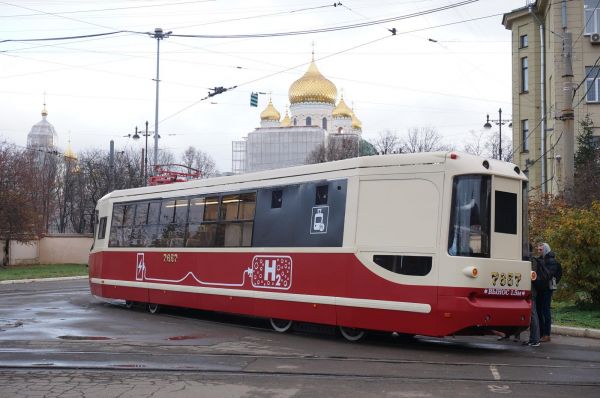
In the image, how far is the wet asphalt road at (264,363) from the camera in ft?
27.2

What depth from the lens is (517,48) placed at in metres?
45.2

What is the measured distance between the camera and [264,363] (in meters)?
10.1

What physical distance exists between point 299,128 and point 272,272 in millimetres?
80686

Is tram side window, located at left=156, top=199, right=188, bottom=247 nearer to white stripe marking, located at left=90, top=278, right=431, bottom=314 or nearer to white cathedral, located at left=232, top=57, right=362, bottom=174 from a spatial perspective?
white stripe marking, located at left=90, top=278, right=431, bottom=314

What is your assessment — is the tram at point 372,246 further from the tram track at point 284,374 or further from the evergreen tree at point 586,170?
the evergreen tree at point 586,170

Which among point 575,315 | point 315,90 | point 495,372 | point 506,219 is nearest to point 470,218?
point 506,219

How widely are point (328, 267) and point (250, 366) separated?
3.17 metres

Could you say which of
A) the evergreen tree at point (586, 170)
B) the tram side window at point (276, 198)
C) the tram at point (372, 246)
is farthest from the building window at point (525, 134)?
the tram side window at point (276, 198)

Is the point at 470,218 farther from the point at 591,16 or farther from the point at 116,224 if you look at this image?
the point at 591,16

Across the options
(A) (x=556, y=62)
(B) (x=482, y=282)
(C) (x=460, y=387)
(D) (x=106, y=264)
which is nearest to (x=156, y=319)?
(D) (x=106, y=264)

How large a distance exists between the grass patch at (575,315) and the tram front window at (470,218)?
13.3ft

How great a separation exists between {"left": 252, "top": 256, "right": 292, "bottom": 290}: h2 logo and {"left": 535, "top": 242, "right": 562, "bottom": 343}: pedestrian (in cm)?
433

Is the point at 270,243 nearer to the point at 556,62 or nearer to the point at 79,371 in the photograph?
the point at 79,371

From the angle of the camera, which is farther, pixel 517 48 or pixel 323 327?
pixel 517 48
